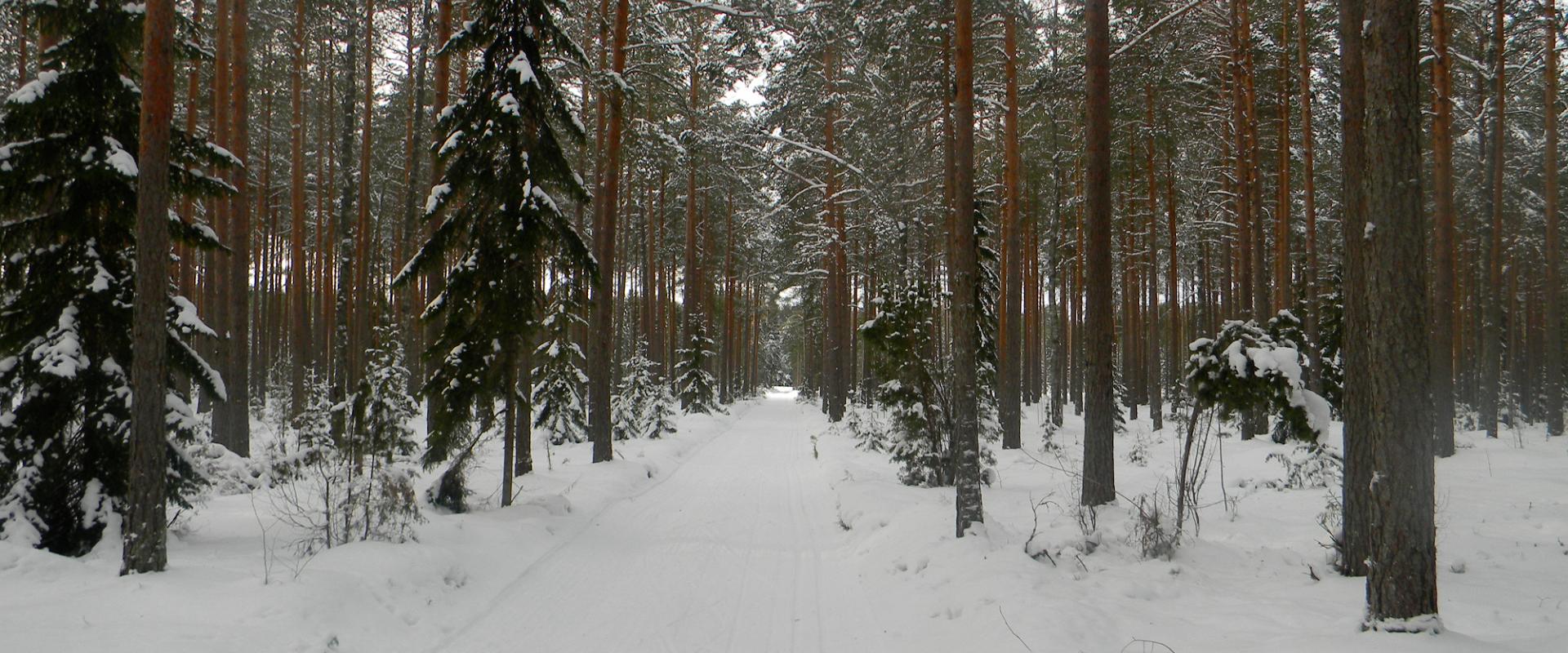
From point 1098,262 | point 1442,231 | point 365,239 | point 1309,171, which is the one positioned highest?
point 1309,171

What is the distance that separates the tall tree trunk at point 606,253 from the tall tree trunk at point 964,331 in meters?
7.49

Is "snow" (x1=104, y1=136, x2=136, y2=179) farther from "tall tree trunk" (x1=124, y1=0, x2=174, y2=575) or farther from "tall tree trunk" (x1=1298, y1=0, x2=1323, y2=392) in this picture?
"tall tree trunk" (x1=1298, y1=0, x2=1323, y2=392)

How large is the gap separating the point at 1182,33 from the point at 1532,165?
16.4 m

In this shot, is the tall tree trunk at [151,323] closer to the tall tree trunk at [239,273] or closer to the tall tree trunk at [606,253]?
the tall tree trunk at [239,273]

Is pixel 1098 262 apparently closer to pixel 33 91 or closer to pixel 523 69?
pixel 523 69

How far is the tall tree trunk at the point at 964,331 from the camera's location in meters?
7.82

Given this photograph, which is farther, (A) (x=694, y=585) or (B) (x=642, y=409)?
(B) (x=642, y=409)

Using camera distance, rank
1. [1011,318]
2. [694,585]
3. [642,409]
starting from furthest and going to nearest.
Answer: [642,409] → [1011,318] → [694,585]

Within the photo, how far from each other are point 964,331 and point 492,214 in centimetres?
606

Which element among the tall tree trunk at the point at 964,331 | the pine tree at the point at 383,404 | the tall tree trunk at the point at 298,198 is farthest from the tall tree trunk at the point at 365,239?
the tall tree trunk at the point at 964,331

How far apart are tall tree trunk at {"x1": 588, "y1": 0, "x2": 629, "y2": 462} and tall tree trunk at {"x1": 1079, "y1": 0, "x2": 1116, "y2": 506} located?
848cm

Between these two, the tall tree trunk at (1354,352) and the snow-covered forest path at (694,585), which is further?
the tall tree trunk at (1354,352)

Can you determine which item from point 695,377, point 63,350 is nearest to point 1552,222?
point 63,350

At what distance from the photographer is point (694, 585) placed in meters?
6.98
